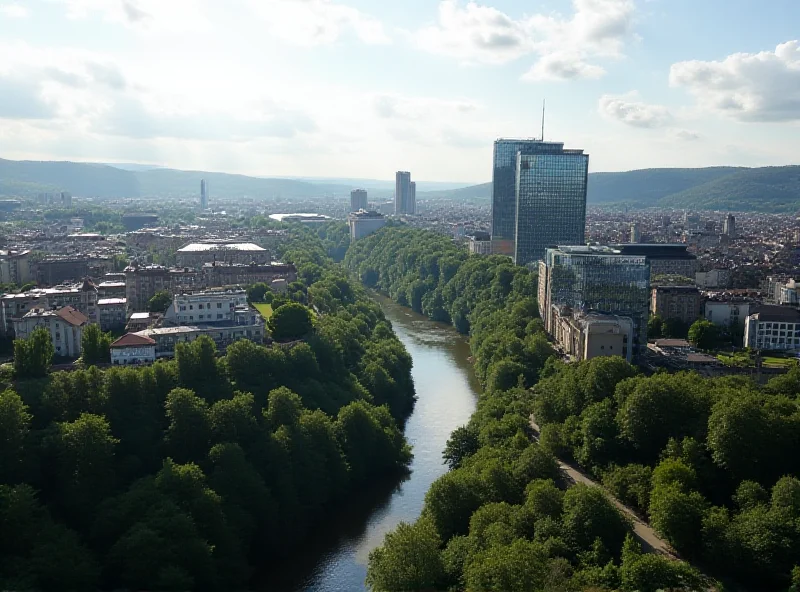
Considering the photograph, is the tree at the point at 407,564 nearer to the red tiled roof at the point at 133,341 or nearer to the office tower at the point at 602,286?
the red tiled roof at the point at 133,341

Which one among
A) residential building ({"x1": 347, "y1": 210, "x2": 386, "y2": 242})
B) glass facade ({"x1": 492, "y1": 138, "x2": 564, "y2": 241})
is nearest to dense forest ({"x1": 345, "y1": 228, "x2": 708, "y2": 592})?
glass facade ({"x1": 492, "y1": 138, "x2": 564, "y2": 241})

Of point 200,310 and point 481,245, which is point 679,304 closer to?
point 200,310

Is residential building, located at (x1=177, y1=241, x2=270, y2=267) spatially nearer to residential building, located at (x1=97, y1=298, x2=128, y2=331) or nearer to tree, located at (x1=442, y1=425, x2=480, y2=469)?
residential building, located at (x1=97, y1=298, x2=128, y2=331)

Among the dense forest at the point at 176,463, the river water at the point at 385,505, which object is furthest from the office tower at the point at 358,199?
the dense forest at the point at 176,463

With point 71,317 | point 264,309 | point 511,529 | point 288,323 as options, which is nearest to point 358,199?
point 264,309

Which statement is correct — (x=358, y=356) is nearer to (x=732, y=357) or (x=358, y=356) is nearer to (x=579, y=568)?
(x=732, y=357)

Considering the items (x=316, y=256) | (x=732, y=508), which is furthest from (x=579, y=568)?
(x=316, y=256)

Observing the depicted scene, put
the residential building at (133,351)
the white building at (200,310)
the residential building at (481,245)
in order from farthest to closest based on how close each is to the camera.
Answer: the residential building at (481,245) < the white building at (200,310) < the residential building at (133,351)
